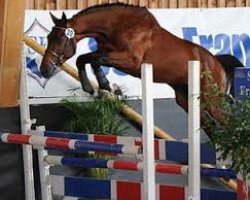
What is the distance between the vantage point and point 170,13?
19.0 ft

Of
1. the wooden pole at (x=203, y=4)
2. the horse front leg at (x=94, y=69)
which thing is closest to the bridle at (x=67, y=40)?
the horse front leg at (x=94, y=69)

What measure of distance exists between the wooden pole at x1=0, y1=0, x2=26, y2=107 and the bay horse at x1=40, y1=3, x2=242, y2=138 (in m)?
0.74

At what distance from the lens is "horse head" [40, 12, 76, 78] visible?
17.7 ft

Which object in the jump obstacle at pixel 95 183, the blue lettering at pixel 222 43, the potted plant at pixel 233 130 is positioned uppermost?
the blue lettering at pixel 222 43

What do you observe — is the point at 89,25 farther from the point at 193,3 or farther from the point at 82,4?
the point at 193,3

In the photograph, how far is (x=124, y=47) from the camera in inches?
221

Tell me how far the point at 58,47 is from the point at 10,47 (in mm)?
961

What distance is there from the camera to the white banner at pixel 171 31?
5363 mm

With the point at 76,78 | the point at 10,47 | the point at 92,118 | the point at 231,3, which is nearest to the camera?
the point at 10,47

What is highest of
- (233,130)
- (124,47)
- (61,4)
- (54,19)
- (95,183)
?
(61,4)

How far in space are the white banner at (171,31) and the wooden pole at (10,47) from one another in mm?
651

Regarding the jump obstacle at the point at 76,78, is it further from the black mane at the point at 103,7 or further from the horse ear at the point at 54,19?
the black mane at the point at 103,7

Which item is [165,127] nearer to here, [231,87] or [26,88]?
[231,87]

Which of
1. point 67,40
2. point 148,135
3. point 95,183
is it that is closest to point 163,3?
point 67,40
